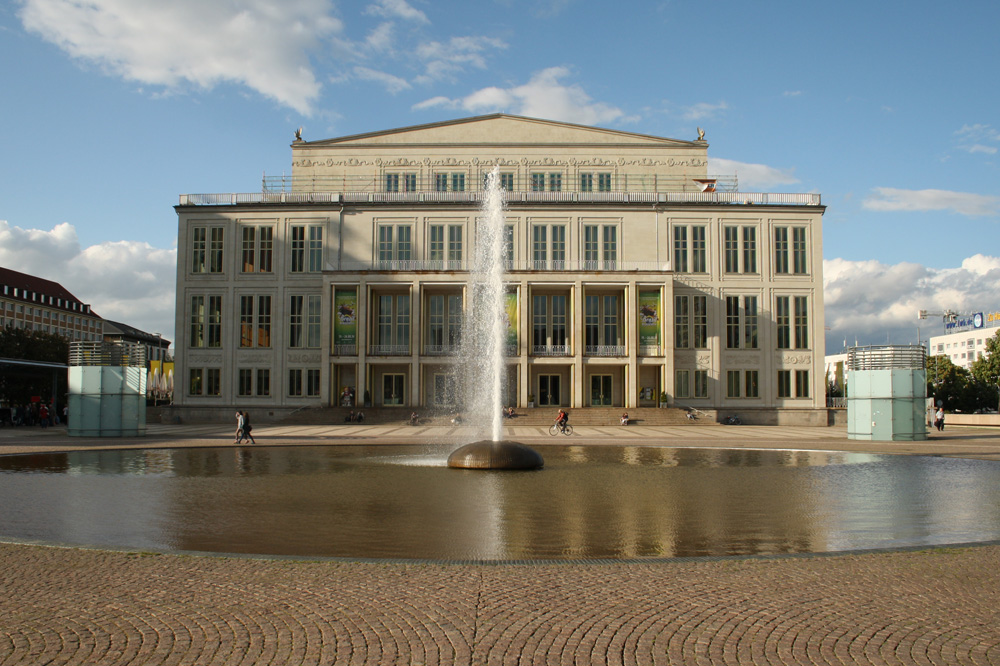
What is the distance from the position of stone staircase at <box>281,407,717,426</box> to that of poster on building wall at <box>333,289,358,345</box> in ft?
18.4

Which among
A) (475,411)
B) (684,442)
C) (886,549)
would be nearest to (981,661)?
(886,549)

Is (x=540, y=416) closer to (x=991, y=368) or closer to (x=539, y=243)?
(x=539, y=243)

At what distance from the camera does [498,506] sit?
1320cm

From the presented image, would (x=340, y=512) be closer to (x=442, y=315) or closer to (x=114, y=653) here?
(x=114, y=653)

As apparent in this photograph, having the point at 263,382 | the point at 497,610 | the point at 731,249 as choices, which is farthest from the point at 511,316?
the point at 497,610

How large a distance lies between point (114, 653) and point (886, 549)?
26.8ft

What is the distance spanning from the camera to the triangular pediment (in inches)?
2464

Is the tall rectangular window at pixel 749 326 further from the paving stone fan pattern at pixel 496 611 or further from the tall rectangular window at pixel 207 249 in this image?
the paving stone fan pattern at pixel 496 611

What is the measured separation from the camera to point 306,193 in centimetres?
6156

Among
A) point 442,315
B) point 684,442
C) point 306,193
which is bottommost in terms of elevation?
point 684,442

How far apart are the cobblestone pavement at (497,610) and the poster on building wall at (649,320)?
46670mm

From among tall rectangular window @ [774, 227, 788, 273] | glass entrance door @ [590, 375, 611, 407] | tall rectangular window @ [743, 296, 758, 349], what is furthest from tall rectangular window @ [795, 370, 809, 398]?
glass entrance door @ [590, 375, 611, 407]

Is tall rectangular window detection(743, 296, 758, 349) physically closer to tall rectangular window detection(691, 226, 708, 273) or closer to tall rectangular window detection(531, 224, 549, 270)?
tall rectangular window detection(691, 226, 708, 273)

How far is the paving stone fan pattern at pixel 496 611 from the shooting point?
5598mm
